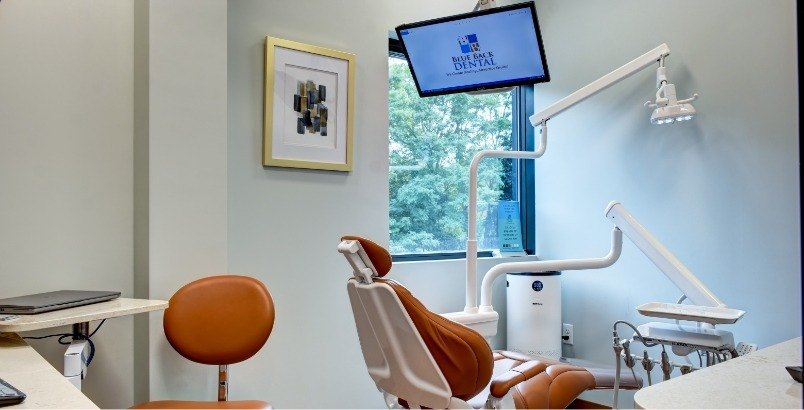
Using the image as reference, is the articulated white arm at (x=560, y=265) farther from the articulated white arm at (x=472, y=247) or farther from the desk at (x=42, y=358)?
the desk at (x=42, y=358)

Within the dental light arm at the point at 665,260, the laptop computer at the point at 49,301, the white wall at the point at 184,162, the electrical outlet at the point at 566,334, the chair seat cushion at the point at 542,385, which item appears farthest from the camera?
the electrical outlet at the point at 566,334

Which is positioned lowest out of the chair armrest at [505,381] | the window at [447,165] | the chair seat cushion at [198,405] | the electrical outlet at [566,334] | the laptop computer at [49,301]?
the electrical outlet at [566,334]

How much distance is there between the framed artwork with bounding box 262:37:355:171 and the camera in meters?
2.68

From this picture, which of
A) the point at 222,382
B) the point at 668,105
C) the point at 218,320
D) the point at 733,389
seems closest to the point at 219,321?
the point at 218,320

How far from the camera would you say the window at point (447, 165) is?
3338 millimetres

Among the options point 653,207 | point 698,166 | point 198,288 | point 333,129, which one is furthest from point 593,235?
point 198,288

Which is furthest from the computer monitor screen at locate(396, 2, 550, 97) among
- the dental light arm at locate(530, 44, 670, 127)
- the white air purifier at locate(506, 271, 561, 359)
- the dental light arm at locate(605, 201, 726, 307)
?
the white air purifier at locate(506, 271, 561, 359)

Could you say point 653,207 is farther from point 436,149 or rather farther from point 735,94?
point 436,149

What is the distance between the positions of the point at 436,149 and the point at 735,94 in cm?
161

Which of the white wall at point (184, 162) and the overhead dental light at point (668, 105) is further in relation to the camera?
the overhead dental light at point (668, 105)

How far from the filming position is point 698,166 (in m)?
2.89

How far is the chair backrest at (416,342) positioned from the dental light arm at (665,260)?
1.10 m

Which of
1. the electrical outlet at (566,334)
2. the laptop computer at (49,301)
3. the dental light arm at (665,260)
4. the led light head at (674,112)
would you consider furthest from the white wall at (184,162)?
the electrical outlet at (566,334)

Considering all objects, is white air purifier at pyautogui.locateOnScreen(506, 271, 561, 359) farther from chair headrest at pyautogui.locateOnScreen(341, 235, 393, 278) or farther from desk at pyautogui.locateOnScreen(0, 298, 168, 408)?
desk at pyautogui.locateOnScreen(0, 298, 168, 408)
